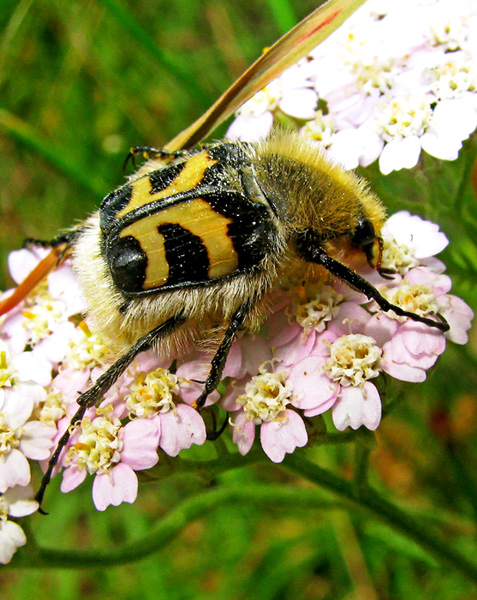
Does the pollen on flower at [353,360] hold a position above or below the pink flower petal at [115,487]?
below

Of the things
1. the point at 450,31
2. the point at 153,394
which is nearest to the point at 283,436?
the point at 153,394

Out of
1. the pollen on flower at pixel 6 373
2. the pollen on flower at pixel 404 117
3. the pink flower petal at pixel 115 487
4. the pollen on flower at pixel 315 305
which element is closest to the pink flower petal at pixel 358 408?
the pollen on flower at pixel 315 305

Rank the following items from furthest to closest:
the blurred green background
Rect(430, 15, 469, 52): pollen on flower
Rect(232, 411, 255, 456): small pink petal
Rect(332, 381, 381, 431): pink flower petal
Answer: the blurred green background, Rect(430, 15, 469, 52): pollen on flower, Rect(232, 411, 255, 456): small pink petal, Rect(332, 381, 381, 431): pink flower petal

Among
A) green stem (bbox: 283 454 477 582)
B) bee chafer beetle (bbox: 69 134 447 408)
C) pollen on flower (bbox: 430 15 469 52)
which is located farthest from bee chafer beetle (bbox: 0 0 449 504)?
pollen on flower (bbox: 430 15 469 52)

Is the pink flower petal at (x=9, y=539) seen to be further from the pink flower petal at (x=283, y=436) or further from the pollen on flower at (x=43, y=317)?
the pink flower petal at (x=283, y=436)

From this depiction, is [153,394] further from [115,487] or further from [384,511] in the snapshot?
[384,511]

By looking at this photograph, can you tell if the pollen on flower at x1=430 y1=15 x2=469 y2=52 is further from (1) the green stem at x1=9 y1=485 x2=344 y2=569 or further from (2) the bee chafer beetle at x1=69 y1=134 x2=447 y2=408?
(1) the green stem at x1=9 y1=485 x2=344 y2=569
